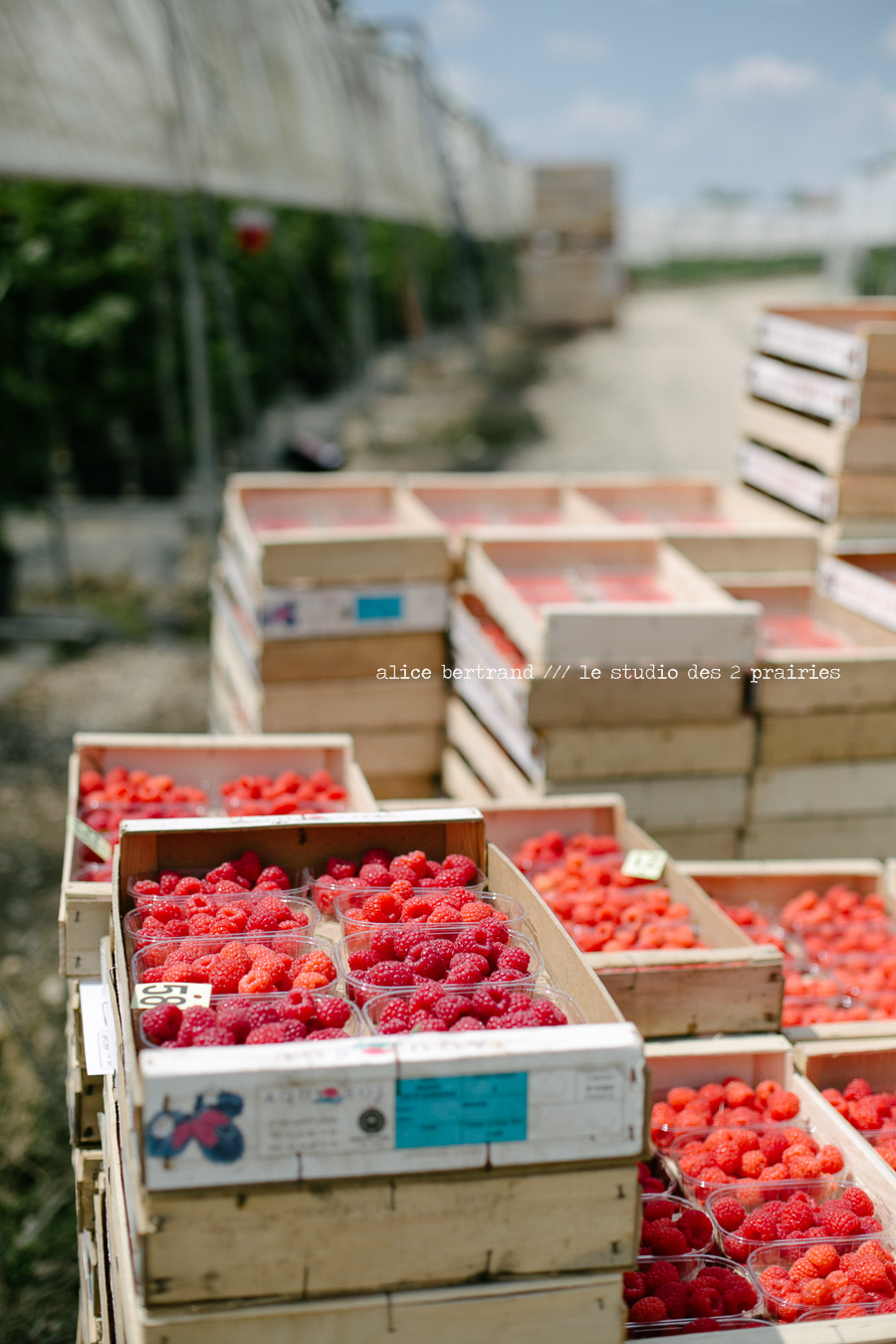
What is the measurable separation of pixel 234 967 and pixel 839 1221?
1345 mm

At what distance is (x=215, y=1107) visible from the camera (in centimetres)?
173

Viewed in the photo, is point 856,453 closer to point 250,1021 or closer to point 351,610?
point 351,610

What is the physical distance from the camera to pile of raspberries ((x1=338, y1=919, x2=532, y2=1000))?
7.20 ft

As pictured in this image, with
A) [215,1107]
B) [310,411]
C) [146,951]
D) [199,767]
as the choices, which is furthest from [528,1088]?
[310,411]

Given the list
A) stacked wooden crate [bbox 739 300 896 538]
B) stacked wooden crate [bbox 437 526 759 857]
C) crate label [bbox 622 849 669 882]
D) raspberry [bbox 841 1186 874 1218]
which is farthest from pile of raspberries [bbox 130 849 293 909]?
stacked wooden crate [bbox 739 300 896 538]

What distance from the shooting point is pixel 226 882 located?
255 centimetres

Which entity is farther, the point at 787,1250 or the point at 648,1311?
the point at 787,1250

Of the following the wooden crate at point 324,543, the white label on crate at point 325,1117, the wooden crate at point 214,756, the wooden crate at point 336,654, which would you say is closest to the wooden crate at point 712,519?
the wooden crate at point 324,543

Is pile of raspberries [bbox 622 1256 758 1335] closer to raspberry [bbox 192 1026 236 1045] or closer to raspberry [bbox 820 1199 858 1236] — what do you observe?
raspberry [bbox 820 1199 858 1236]

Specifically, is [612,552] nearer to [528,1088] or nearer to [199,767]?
[199,767]

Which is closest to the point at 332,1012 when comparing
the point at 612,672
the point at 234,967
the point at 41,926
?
the point at 234,967

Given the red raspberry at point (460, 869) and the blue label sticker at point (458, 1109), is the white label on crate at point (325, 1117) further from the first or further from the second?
the red raspberry at point (460, 869)

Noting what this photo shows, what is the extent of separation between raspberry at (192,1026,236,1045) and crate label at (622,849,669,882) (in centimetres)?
179

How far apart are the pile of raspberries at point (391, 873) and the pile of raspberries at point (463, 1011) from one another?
0.41 metres
